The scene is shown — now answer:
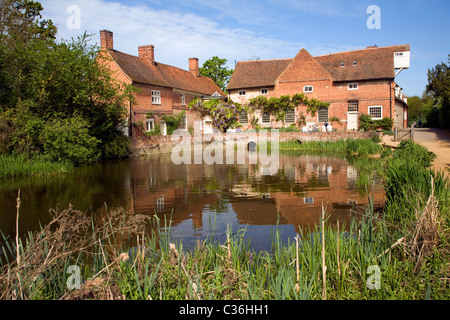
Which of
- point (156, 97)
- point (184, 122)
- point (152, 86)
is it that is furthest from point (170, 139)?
point (184, 122)

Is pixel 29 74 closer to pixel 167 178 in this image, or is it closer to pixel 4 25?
pixel 167 178

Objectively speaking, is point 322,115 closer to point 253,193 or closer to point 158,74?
point 158,74

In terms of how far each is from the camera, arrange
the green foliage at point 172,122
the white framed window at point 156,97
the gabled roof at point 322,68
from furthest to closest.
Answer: the gabled roof at point 322,68, the green foliage at point 172,122, the white framed window at point 156,97

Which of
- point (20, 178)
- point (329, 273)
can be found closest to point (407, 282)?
point (329, 273)

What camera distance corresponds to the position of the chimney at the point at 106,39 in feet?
98.4

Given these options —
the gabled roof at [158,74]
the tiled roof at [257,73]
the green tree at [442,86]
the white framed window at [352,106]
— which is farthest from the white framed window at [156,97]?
the green tree at [442,86]

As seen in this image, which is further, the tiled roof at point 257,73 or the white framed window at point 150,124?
the tiled roof at point 257,73

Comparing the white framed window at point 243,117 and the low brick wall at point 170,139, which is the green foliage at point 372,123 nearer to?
the low brick wall at point 170,139

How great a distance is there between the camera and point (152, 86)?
3238 cm

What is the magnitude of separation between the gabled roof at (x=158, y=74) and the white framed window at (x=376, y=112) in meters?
17.2

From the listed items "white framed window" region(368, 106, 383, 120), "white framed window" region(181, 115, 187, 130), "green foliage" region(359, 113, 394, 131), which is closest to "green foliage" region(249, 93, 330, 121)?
"green foliage" region(359, 113, 394, 131)

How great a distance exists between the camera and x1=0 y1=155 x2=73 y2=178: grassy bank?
52.4ft

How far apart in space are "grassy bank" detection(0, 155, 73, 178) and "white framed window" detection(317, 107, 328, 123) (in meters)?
25.1

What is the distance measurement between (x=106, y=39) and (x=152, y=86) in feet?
17.1
